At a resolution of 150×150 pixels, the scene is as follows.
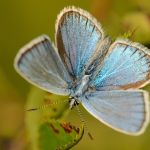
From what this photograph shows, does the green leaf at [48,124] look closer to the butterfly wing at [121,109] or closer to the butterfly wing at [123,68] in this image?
the butterfly wing at [121,109]

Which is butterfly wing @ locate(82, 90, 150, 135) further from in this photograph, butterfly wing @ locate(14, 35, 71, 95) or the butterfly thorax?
butterfly wing @ locate(14, 35, 71, 95)

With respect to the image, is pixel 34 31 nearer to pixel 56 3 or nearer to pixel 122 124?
pixel 56 3

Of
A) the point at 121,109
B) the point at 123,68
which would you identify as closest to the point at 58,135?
the point at 121,109

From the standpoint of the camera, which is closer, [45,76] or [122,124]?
[122,124]

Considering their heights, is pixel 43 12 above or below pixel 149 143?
above

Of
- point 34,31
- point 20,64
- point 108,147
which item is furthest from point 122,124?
point 34,31

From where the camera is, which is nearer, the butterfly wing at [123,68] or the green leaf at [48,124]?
the green leaf at [48,124]

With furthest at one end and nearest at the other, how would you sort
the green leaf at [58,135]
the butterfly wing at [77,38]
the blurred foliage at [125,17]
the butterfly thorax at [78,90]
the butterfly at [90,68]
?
the blurred foliage at [125,17], the butterfly wing at [77,38], the butterfly thorax at [78,90], the butterfly at [90,68], the green leaf at [58,135]

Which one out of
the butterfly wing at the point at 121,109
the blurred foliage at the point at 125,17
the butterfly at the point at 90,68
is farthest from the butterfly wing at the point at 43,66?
the blurred foliage at the point at 125,17
